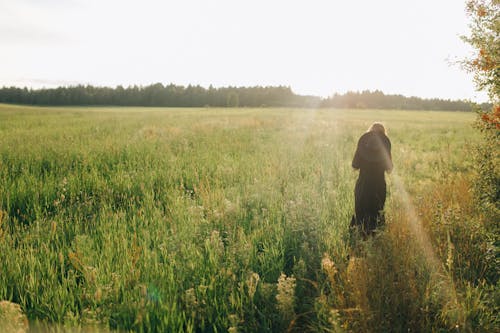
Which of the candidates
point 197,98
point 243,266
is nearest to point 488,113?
point 243,266

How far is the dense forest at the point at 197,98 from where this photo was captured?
90.4 meters

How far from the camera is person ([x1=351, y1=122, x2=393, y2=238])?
414 cm

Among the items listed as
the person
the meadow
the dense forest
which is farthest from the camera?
the dense forest

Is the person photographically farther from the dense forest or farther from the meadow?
the dense forest

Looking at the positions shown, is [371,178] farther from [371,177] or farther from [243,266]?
[243,266]

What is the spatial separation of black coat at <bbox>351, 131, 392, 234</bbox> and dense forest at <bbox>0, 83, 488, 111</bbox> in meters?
88.3

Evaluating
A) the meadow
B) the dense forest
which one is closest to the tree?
the meadow

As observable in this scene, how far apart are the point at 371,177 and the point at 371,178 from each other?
1 centimetres

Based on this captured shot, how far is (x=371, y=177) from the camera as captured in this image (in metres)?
4.21

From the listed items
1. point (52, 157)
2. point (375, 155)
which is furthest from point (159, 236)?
point (52, 157)

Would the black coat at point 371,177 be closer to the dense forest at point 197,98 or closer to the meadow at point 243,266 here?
the meadow at point 243,266

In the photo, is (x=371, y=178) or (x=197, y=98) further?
(x=197, y=98)

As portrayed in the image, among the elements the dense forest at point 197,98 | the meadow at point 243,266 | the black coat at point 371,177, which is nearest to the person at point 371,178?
the black coat at point 371,177

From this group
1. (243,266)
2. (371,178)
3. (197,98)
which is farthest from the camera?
(197,98)
